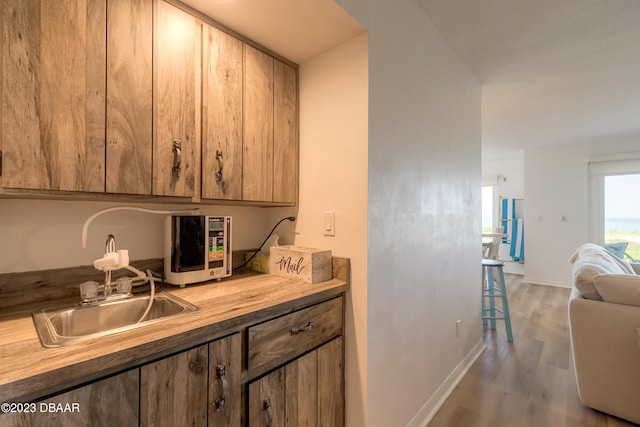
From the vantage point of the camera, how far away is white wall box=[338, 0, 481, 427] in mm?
1354

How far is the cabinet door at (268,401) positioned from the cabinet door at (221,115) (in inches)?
30.1

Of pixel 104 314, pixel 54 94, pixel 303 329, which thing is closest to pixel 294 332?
pixel 303 329

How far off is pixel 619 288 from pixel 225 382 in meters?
2.23

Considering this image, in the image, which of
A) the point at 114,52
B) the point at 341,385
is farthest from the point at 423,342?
the point at 114,52

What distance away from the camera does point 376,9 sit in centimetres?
136

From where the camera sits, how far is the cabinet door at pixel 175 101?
3.58ft

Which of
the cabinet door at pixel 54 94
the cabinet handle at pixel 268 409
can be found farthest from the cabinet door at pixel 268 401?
the cabinet door at pixel 54 94

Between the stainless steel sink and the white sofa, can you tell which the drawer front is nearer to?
the stainless steel sink

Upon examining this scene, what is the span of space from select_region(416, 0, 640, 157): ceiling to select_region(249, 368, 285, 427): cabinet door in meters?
2.03

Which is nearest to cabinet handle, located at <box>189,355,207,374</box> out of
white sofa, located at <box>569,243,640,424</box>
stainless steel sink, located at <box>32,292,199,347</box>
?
stainless steel sink, located at <box>32,292,199,347</box>

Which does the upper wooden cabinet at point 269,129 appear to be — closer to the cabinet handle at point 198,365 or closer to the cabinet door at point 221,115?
the cabinet door at point 221,115

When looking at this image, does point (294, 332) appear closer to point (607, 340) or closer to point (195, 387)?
point (195, 387)

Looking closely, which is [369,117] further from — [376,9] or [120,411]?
[120,411]

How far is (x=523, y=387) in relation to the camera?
2072mm
